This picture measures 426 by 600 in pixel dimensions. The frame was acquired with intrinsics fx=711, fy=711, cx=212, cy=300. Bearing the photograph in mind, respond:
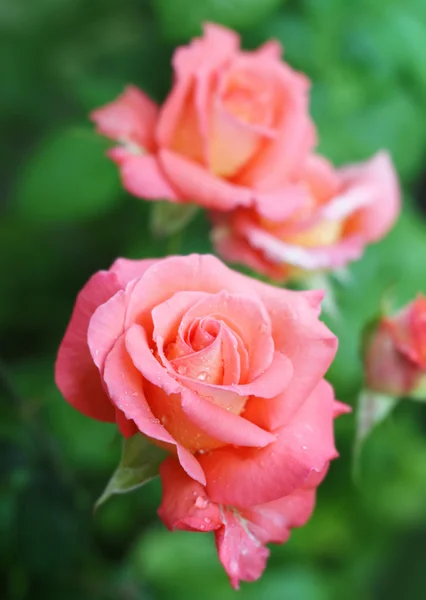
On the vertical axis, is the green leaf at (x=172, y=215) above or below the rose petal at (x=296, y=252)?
below

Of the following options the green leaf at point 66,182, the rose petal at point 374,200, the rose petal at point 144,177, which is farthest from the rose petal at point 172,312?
the green leaf at point 66,182

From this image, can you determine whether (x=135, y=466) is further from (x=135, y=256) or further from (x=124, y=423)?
(x=135, y=256)

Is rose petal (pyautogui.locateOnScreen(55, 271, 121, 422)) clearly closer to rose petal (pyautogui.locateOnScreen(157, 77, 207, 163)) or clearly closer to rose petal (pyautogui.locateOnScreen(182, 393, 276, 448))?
rose petal (pyautogui.locateOnScreen(182, 393, 276, 448))

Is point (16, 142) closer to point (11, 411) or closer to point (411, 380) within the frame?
point (11, 411)

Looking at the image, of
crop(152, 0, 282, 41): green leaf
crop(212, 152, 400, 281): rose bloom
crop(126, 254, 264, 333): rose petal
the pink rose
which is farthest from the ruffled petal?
crop(152, 0, 282, 41): green leaf

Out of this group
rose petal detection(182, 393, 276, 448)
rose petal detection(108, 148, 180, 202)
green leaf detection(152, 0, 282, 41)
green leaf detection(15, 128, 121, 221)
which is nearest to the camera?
rose petal detection(182, 393, 276, 448)

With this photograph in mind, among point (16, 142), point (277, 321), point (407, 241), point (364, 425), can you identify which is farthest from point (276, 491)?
point (16, 142)

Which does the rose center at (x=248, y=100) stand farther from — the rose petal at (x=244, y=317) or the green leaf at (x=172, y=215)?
the rose petal at (x=244, y=317)
